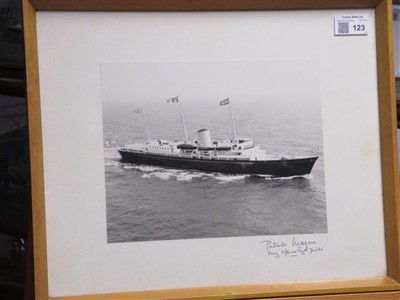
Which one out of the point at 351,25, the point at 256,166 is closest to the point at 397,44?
the point at 351,25

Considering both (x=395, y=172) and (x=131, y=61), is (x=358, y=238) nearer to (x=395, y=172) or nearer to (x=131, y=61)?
(x=395, y=172)

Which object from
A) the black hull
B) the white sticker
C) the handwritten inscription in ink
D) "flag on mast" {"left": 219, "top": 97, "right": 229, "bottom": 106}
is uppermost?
the white sticker

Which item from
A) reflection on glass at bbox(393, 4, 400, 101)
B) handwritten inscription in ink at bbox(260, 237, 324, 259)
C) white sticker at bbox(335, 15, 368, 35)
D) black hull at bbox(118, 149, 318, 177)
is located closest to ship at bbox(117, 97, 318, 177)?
black hull at bbox(118, 149, 318, 177)

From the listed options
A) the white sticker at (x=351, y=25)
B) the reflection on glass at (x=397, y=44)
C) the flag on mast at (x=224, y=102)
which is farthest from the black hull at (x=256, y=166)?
the reflection on glass at (x=397, y=44)

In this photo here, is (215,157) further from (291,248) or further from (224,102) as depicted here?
(291,248)

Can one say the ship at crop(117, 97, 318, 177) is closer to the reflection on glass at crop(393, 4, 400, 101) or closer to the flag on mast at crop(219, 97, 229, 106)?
the flag on mast at crop(219, 97, 229, 106)

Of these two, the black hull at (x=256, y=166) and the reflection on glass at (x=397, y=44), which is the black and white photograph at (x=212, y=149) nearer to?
the black hull at (x=256, y=166)

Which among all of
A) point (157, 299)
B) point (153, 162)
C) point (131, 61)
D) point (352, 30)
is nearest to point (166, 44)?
point (131, 61)
